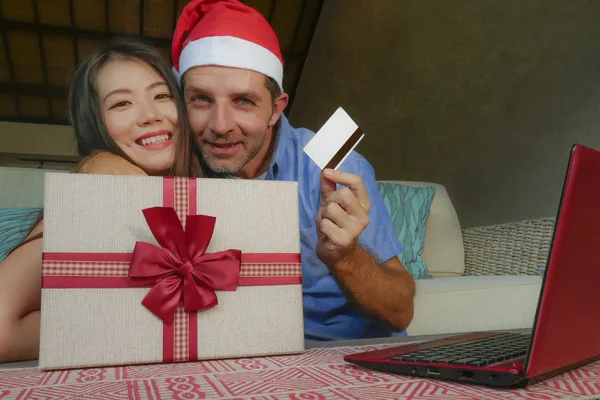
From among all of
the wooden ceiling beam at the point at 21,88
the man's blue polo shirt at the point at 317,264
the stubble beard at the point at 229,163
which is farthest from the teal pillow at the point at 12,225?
the wooden ceiling beam at the point at 21,88

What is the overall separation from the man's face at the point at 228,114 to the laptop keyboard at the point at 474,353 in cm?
48

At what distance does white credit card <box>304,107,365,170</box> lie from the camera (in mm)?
645

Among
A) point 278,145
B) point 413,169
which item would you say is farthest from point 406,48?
point 278,145

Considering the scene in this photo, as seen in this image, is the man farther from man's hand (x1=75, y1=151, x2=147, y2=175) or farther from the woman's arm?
the woman's arm

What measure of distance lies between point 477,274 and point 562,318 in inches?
51.7

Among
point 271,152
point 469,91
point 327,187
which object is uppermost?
point 469,91

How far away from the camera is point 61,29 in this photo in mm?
3176

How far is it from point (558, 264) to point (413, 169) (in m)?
2.19

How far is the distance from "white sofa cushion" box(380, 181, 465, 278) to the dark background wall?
14.4 inches

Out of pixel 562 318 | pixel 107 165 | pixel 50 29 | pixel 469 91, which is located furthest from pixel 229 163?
pixel 50 29

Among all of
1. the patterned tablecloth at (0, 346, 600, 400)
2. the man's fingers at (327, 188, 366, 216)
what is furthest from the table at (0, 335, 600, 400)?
the man's fingers at (327, 188, 366, 216)

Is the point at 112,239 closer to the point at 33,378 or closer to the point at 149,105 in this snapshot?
the point at 33,378

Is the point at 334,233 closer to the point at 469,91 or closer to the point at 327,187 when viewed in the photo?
the point at 327,187

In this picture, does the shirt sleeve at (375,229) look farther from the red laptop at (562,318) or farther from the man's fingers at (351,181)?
the red laptop at (562,318)
